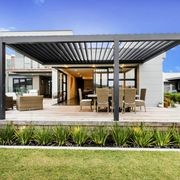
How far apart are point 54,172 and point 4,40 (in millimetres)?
5334

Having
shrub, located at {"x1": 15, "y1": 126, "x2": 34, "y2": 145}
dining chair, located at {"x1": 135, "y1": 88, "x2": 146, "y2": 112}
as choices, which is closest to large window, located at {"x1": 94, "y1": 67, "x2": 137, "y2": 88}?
dining chair, located at {"x1": 135, "y1": 88, "x2": 146, "y2": 112}

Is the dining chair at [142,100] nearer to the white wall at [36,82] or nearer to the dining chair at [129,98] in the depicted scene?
the dining chair at [129,98]

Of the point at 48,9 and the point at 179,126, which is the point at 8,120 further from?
the point at 48,9

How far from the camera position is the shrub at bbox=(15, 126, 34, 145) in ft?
24.7

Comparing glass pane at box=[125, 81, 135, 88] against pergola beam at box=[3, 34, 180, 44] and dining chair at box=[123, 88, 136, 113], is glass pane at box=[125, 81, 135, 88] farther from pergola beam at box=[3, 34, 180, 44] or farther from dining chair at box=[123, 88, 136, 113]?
pergola beam at box=[3, 34, 180, 44]

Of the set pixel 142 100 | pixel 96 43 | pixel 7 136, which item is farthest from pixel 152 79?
pixel 7 136

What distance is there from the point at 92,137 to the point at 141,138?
4.83ft

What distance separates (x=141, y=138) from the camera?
7.29 meters

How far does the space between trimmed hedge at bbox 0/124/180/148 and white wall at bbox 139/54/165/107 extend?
807cm

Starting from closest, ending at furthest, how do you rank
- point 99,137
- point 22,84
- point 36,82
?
1. point 99,137
2. point 36,82
3. point 22,84

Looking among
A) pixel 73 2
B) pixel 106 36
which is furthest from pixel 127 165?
pixel 73 2

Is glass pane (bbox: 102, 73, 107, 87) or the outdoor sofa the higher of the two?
glass pane (bbox: 102, 73, 107, 87)

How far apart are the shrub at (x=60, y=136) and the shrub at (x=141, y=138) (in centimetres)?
207

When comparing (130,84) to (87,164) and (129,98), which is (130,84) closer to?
(129,98)
